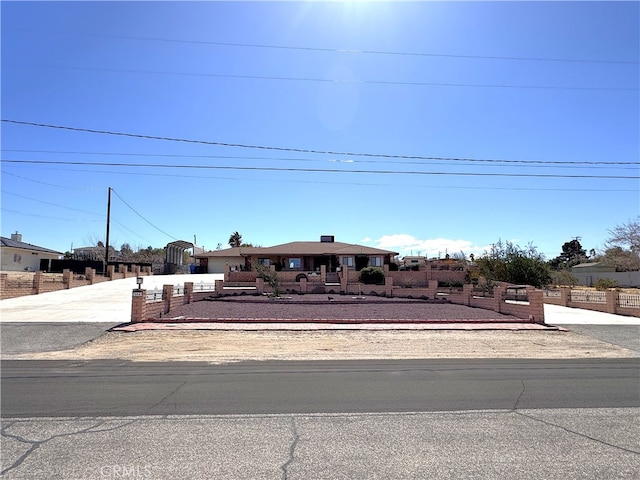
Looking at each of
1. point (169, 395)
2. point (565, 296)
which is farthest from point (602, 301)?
point (169, 395)

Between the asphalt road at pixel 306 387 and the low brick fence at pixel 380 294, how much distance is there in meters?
7.59

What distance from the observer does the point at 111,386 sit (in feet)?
25.0

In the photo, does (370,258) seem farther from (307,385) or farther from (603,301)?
(307,385)

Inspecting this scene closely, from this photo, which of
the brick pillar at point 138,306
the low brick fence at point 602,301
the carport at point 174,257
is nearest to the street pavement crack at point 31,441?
the brick pillar at point 138,306

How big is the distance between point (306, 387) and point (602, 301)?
2233cm

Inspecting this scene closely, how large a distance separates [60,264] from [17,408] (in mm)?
51787

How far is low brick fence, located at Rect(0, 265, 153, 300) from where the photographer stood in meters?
26.1

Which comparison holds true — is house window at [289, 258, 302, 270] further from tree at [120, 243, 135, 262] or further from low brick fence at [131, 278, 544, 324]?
tree at [120, 243, 135, 262]

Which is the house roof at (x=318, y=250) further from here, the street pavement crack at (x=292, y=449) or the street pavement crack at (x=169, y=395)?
the street pavement crack at (x=292, y=449)

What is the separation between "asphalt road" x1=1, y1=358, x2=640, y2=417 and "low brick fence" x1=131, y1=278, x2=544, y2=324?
759 cm

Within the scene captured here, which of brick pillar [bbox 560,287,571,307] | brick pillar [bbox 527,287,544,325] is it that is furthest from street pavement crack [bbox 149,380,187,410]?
brick pillar [bbox 560,287,571,307]

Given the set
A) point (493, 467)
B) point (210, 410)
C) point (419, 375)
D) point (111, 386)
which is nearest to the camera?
point (493, 467)

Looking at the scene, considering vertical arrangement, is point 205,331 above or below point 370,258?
below

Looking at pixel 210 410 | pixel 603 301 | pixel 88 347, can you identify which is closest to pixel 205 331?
pixel 88 347
